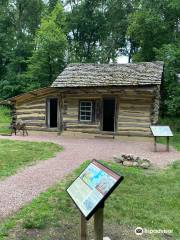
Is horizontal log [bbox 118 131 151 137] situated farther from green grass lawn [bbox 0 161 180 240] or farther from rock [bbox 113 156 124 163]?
green grass lawn [bbox 0 161 180 240]

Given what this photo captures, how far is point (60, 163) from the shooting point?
10.8 meters

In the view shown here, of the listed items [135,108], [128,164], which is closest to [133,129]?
[135,108]

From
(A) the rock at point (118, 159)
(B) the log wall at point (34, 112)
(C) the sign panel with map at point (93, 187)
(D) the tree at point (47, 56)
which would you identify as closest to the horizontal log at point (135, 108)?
(B) the log wall at point (34, 112)

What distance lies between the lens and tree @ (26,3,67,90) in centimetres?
2997

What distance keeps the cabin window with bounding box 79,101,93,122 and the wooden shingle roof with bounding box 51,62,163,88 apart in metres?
1.20

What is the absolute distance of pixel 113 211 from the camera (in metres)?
6.44

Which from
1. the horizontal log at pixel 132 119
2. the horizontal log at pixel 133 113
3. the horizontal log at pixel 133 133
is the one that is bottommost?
the horizontal log at pixel 133 133

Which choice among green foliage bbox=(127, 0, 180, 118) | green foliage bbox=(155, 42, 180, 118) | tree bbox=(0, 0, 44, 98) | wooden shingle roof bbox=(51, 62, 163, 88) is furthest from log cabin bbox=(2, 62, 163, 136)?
tree bbox=(0, 0, 44, 98)

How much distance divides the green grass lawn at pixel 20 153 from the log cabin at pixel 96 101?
12.7 feet

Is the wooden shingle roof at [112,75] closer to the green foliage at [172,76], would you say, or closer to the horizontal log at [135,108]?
the green foliage at [172,76]

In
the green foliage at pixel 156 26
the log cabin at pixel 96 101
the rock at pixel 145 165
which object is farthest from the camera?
the green foliage at pixel 156 26

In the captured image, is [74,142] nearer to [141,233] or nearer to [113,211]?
[113,211]

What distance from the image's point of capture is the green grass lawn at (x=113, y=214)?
5.41 meters

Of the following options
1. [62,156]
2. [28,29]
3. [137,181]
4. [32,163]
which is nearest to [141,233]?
[137,181]
